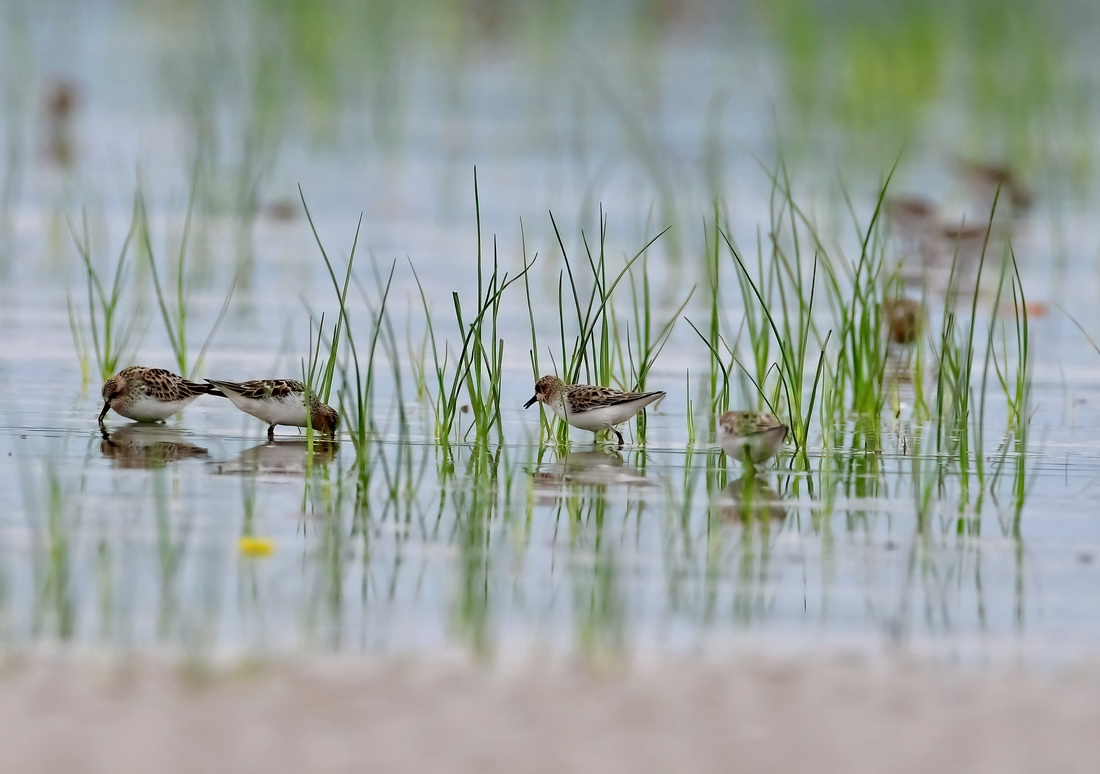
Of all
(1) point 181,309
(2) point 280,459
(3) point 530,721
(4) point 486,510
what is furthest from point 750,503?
(1) point 181,309

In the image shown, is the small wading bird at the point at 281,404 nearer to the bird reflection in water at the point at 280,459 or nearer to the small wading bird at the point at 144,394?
the bird reflection in water at the point at 280,459

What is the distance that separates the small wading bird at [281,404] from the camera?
8.43m

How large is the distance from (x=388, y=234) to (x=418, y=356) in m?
4.54

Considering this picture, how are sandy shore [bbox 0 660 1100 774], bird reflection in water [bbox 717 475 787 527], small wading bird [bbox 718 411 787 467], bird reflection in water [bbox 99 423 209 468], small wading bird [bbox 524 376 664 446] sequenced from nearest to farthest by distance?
1. sandy shore [bbox 0 660 1100 774]
2. bird reflection in water [bbox 717 475 787 527]
3. small wading bird [bbox 718 411 787 467]
4. bird reflection in water [bbox 99 423 209 468]
5. small wading bird [bbox 524 376 664 446]

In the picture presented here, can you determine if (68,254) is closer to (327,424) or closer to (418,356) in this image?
(418,356)

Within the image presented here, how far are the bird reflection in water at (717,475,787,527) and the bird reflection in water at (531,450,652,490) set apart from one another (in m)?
0.39

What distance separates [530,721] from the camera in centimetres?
468

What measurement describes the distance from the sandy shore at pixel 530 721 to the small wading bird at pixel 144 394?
12.6 ft

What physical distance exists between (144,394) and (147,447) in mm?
469

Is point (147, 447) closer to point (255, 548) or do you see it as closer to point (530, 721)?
point (255, 548)

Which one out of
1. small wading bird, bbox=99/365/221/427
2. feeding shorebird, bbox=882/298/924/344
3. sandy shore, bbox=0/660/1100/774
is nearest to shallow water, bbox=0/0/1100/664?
small wading bird, bbox=99/365/221/427

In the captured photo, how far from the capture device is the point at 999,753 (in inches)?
181

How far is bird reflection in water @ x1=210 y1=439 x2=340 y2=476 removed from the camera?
7.88m

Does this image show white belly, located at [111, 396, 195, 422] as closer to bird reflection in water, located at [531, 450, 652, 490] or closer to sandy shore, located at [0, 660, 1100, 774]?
bird reflection in water, located at [531, 450, 652, 490]
